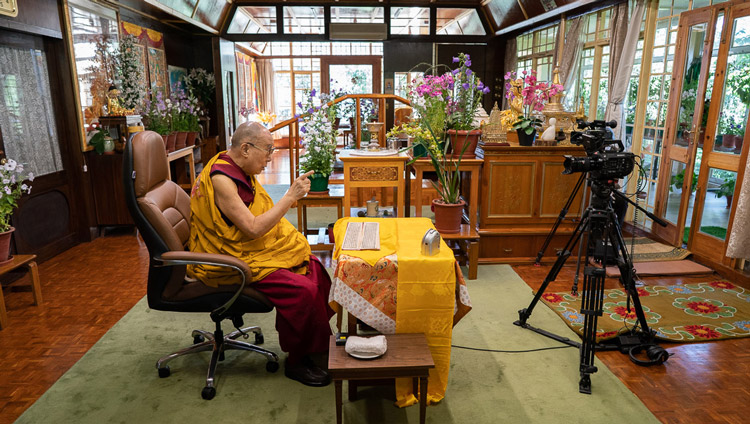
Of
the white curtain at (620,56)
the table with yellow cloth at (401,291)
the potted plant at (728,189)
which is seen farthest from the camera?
the white curtain at (620,56)

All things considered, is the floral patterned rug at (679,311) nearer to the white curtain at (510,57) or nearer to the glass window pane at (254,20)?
the white curtain at (510,57)

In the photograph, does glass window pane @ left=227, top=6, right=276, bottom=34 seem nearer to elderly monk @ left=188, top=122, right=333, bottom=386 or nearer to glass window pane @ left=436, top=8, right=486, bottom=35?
glass window pane @ left=436, top=8, right=486, bottom=35

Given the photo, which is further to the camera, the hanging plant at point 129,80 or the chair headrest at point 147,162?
the hanging plant at point 129,80

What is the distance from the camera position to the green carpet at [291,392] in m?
2.12

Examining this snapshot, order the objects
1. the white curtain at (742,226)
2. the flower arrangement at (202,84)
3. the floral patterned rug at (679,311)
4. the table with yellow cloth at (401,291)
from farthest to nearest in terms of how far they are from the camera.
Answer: the flower arrangement at (202,84) < the white curtain at (742,226) < the floral patterned rug at (679,311) < the table with yellow cloth at (401,291)

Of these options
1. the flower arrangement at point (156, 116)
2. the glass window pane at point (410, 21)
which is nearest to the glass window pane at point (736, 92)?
the flower arrangement at point (156, 116)

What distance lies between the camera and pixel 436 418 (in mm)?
2104

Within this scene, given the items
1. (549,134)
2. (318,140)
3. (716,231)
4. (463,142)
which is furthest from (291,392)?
(716,231)

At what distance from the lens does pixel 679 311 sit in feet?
10.3

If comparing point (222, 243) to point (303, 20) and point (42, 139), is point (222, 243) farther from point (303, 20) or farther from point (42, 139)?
point (303, 20)

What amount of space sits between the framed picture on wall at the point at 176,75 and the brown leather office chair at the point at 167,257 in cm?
495

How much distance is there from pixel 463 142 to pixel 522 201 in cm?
69

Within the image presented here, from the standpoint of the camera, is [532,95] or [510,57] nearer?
[532,95]

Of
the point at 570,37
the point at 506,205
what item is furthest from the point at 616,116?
the point at 506,205
